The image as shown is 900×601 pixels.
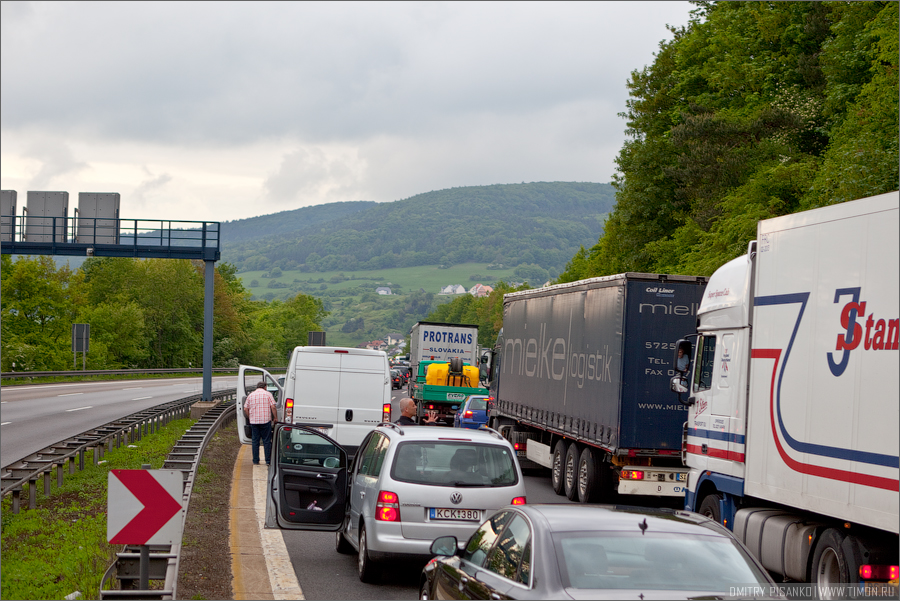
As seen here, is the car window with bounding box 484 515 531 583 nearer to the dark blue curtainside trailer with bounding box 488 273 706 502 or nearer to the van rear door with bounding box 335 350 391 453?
the dark blue curtainside trailer with bounding box 488 273 706 502

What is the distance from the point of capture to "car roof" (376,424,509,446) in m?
9.30

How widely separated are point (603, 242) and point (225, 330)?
208 feet

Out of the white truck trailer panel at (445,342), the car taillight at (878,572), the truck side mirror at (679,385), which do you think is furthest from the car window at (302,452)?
the white truck trailer panel at (445,342)

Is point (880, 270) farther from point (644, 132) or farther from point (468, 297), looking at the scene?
point (468, 297)

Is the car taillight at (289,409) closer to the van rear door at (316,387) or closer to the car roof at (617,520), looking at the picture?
the van rear door at (316,387)

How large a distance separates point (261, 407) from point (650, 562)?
47.0 feet

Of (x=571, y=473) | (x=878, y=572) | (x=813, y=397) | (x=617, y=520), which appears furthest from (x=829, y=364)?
(x=571, y=473)

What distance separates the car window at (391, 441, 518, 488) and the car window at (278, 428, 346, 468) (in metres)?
1.28

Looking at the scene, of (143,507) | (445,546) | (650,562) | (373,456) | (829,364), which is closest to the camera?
(650,562)

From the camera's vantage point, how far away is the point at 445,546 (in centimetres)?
631

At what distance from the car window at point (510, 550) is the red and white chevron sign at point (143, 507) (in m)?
2.72

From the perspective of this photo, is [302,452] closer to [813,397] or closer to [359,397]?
[359,397]

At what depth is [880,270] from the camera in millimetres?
7250

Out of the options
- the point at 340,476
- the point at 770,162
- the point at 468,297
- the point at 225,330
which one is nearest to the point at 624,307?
the point at 340,476
